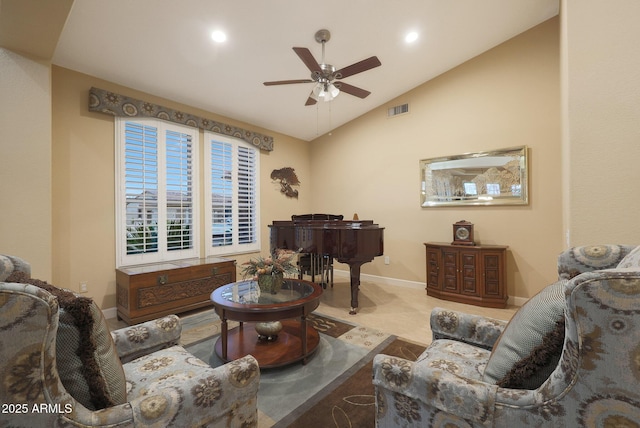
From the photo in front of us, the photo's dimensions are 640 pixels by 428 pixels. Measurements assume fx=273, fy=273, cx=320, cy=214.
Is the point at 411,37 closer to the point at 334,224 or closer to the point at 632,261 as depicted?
the point at 334,224

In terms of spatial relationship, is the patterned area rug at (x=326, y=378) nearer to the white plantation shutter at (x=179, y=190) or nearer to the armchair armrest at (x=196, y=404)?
the armchair armrest at (x=196, y=404)

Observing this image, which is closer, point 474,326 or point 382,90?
point 474,326

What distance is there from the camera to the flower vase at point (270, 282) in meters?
2.46

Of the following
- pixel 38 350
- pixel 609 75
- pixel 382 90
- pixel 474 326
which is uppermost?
pixel 382 90

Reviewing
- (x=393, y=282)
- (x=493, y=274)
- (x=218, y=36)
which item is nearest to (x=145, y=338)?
(x=218, y=36)

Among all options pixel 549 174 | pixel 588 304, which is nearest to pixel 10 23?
pixel 588 304

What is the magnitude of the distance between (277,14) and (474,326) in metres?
3.32

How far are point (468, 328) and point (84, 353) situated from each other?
5.92ft

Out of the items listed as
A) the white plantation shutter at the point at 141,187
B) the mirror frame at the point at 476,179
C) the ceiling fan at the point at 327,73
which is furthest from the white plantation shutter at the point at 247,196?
the mirror frame at the point at 476,179

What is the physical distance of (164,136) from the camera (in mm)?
3879

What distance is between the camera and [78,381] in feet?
2.79

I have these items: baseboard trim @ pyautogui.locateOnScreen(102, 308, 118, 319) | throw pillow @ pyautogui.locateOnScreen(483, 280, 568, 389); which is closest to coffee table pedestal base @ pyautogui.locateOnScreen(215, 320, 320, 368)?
throw pillow @ pyautogui.locateOnScreen(483, 280, 568, 389)

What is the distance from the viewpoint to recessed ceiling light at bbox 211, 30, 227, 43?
9.75ft

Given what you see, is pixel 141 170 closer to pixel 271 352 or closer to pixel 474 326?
pixel 271 352
